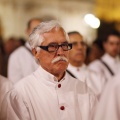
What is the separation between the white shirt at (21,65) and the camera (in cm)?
667

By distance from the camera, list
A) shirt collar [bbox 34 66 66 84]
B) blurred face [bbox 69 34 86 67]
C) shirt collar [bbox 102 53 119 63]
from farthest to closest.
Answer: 1. shirt collar [bbox 102 53 119 63]
2. blurred face [bbox 69 34 86 67]
3. shirt collar [bbox 34 66 66 84]

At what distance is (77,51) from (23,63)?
0.97 metres

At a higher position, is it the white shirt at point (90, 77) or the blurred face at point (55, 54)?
the blurred face at point (55, 54)

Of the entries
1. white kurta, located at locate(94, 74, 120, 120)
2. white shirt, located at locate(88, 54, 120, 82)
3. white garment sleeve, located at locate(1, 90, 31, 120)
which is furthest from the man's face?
white shirt, located at locate(88, 54, 120, 82)

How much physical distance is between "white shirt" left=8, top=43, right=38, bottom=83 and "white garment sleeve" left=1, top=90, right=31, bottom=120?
7.56 ft

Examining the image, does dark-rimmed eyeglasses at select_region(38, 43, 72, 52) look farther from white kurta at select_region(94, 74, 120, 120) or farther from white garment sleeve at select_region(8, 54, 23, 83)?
white garment sleeve at select_region(8, 54, 23, 83)

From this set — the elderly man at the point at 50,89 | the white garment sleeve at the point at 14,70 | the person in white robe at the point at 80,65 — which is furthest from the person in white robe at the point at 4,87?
the white garment sleeve at the point at 14,70

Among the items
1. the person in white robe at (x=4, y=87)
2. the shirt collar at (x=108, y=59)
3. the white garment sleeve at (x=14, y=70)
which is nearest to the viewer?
the person in white robe at (x=4, y=87)

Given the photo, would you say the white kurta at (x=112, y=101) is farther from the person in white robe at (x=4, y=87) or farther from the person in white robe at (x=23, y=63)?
the person in white robe at (x=23, y=63)

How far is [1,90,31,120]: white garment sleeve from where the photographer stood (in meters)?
4.14

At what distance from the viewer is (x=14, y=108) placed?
13.8 ft

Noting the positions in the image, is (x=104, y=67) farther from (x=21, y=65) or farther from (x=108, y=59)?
(x=21, y=65)

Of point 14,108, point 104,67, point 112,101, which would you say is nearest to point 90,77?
point 104,67

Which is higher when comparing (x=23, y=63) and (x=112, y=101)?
(x=112, y=101)
